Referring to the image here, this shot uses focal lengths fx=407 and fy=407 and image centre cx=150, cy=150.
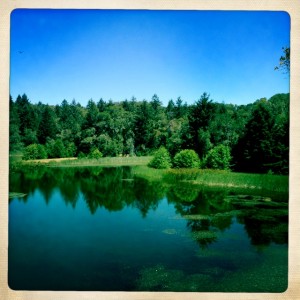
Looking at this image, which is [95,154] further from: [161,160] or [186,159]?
[186,159]

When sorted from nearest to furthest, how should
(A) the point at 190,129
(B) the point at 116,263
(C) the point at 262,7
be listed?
(C) the point at 262,7
(B) the point at 116,263
(A) the point at 190,129

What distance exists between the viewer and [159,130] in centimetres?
489

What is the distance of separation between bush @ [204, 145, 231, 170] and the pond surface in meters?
0.29

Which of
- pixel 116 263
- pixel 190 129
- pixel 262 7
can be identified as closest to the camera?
pixel 262 7

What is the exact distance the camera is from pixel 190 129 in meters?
4.71

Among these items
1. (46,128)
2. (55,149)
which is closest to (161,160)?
(55,149)

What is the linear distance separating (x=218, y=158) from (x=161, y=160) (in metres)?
0.65

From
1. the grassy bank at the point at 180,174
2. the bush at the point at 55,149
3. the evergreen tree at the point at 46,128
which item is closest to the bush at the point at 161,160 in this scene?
the grassy bank at the point at 180,174

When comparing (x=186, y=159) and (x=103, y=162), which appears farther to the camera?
(x=103, y=162)

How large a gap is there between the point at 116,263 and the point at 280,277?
5.62 feet

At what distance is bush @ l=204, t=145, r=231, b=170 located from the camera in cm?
461

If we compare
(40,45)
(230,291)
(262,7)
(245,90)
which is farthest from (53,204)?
(262,7)

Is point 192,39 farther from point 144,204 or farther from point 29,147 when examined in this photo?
point 29,147

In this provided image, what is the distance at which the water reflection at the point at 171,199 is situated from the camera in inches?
173
